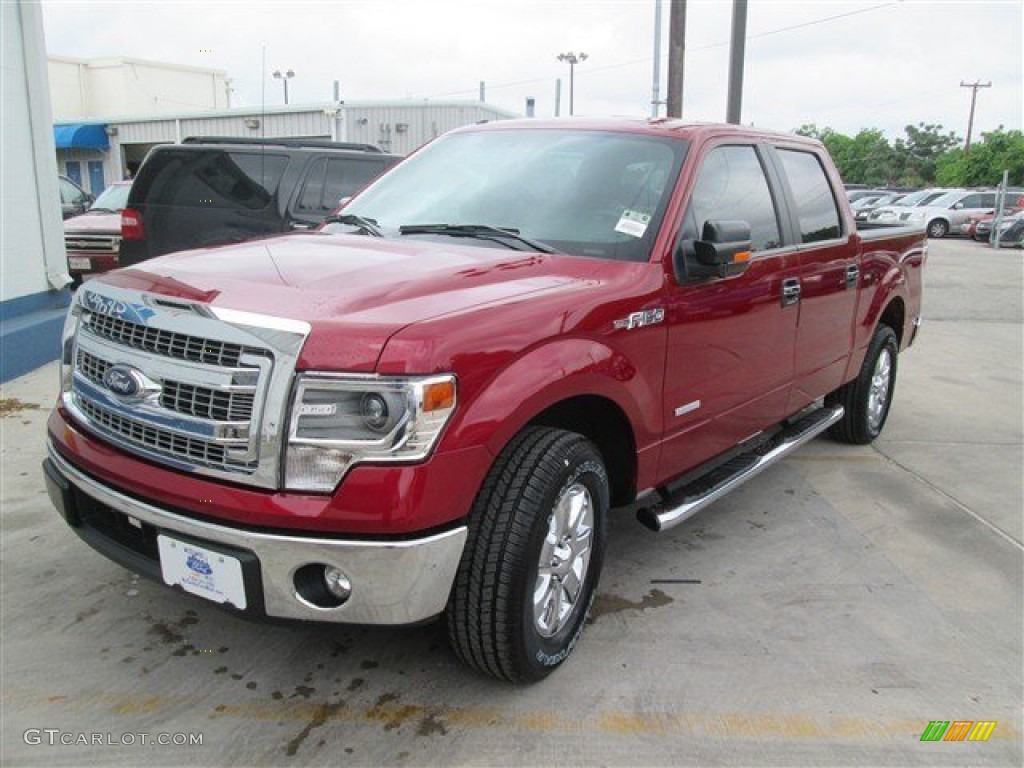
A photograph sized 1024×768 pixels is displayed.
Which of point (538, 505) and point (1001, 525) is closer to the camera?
point (538, 505)

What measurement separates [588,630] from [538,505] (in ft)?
3.07

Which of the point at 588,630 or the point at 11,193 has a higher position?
the point at 11,193

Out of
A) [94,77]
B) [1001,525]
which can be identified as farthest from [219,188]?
[94,77]

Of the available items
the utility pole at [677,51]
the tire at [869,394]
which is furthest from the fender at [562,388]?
the utility pole at [677,51]

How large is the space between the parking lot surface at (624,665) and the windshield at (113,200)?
8965mm

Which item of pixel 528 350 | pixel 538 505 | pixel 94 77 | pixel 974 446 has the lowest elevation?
pixel 974 446

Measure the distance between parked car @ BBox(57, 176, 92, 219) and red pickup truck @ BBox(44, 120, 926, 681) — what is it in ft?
37.2

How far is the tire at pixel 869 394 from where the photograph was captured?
5.75 metres

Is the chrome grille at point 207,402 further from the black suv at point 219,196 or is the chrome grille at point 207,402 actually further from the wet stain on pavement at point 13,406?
the black suv at point 219,196

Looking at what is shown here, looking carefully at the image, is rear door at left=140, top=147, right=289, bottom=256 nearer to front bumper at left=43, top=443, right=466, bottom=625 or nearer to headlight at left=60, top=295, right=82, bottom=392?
headlight at left=60, top=295, right=82, bottom=392

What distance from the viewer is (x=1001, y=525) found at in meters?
4.69

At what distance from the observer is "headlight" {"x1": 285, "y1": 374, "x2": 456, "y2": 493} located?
2375 millimetres

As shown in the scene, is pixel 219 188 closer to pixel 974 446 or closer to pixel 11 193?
pixel 11 193

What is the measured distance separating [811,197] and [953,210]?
2869cm
